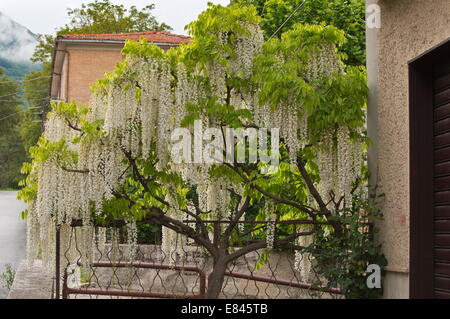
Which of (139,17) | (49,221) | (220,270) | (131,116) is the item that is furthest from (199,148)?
(139,17)

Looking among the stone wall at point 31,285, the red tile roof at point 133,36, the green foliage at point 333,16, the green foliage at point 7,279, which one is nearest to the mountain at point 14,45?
the red tile roof at point 133,36

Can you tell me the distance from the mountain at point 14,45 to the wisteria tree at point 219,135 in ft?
361

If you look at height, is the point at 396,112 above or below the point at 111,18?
below

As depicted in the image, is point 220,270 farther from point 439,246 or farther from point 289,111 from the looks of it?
point 439,246

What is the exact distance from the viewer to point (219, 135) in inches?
228

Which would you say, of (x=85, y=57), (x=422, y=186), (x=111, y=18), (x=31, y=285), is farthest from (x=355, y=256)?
(x=111, y=18)

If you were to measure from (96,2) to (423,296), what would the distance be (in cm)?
3033

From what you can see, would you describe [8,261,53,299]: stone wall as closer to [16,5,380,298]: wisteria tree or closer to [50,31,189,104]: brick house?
[16,5,380,298]: wisteria tree

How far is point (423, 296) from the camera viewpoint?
4664 mm

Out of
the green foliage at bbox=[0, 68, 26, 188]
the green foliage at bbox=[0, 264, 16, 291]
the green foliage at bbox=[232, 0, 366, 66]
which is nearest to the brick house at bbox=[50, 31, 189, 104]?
the green foliage at bbox=[232, 0, 366, 66]

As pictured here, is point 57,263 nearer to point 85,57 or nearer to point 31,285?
point 31,285

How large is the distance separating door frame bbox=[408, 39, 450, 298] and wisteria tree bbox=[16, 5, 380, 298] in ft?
1.79

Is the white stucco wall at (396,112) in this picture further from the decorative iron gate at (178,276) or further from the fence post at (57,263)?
the fence post at (57,263)

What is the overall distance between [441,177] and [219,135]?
2038 millimetres
